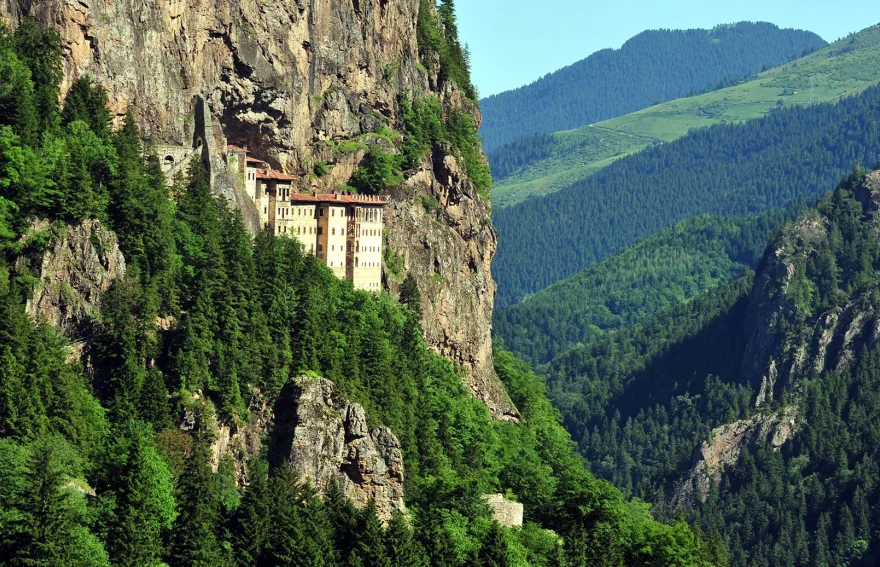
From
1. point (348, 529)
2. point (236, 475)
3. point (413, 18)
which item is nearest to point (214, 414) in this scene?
point (236, 475)

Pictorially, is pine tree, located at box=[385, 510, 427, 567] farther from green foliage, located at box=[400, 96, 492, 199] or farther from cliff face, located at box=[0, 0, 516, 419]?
green foliage, located at box=[400, 96, 492, 199]

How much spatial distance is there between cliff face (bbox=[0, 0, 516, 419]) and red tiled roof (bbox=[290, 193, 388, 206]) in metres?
3.34

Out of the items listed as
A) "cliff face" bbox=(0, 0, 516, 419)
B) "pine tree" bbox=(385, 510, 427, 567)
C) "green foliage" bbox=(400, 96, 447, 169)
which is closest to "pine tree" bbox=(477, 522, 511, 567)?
"pine tree" bbox=(385, 510, 427, 567)

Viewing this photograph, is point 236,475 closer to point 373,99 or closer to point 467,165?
point 373,99

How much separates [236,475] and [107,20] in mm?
33846

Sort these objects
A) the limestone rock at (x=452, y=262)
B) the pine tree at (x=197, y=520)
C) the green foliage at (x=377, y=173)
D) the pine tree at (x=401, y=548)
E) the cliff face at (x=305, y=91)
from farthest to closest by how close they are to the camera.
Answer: the limestone rock at (x=452, y=262) < the green foliage at (x=377, y=173) < the cliff face at (x=305, y=91) < the pine tree at (x=401, y=548) < the pine tree at (x=197, y=520)

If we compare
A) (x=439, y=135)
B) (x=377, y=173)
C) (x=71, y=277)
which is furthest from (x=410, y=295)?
(x=71, y=277)

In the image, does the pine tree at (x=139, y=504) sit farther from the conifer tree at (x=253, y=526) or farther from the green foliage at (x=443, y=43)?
the green foliage at (x=443, y=43)

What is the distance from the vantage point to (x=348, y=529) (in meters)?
118

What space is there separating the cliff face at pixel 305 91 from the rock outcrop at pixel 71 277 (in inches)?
639

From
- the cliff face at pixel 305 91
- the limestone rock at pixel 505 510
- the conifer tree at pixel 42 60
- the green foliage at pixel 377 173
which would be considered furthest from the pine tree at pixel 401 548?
the green foliage at pixel 377 173

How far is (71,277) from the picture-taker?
12025 centimetres

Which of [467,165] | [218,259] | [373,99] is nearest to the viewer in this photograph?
[218,259]

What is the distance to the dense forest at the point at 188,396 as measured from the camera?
108438mm
